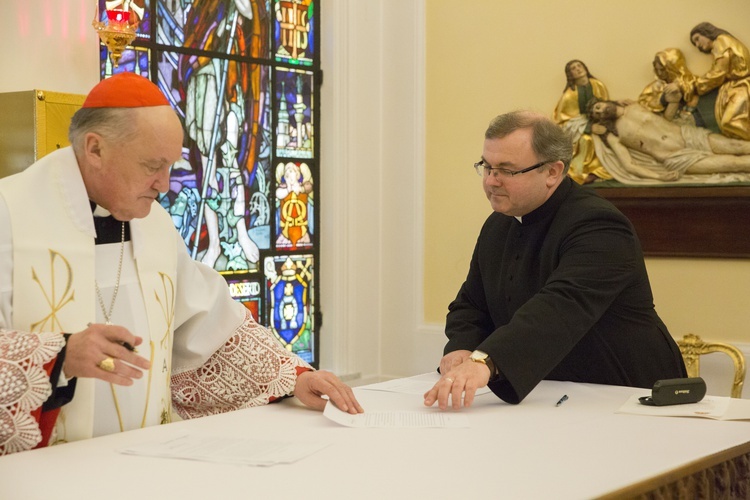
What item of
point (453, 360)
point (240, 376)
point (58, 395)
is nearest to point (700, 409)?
point (453, 360)

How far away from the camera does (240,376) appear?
322 centimetres

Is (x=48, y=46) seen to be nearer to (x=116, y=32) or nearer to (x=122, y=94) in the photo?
(x=116, y=32)

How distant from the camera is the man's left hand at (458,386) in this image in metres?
2.99

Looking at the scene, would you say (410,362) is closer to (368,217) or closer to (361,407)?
(368,217)

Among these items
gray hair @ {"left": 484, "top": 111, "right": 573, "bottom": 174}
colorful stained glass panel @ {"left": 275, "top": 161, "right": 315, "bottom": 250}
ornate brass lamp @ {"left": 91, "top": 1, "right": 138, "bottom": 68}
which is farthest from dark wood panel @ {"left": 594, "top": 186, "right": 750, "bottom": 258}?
ornate brass lamp @ {"left": 91, "top": 1, "right": 138, "bottom": 68}

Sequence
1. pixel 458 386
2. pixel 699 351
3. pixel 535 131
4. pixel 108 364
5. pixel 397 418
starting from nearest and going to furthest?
1. pixel 108 364
2. pixel 397 418
3. pixel 458 386
4. pixel 535 131
5. pixel 699 351

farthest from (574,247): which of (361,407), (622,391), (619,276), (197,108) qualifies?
(197,108)

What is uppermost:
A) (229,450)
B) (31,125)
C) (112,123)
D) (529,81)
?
(529,81)

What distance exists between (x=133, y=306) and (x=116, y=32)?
117 inches

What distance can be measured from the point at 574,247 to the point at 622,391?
1.84ft

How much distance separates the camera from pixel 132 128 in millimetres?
2891

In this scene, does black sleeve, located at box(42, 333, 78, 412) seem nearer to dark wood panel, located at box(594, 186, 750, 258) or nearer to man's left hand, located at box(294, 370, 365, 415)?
man's left hand, located at box(294, 370, 365, 415)

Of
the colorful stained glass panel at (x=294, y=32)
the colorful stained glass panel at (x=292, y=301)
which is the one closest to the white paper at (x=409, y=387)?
the colorful stained glass panel at (x=292, y=301)

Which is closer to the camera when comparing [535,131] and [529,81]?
[535,131]
